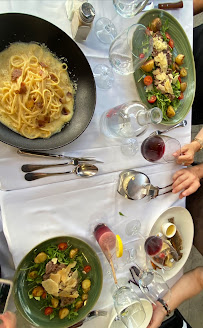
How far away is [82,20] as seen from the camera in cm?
120

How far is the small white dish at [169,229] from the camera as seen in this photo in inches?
59.1

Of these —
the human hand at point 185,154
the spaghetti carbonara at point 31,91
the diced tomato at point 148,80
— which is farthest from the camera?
the human hand at point 185,154

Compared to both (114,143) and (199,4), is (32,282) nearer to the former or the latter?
(114,143)

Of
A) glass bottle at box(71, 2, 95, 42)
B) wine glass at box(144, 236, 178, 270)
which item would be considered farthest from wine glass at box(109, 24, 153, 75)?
wine glass at box(144, 236, 178, 270)

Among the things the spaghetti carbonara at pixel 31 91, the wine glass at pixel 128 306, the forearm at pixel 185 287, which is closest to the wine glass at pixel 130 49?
the spaghetti carbonara at pixel 31 91

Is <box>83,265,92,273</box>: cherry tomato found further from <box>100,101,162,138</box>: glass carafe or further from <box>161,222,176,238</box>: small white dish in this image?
<box>100,101,162,138</box>: glass carafe

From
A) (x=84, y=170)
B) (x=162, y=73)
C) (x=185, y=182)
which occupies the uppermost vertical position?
(x=162, y=73)

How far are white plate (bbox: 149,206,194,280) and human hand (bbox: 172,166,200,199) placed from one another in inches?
3.7

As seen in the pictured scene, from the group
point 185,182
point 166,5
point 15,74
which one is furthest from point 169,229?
point 166,5

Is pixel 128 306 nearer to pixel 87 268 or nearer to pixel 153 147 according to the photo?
pixel 87 268

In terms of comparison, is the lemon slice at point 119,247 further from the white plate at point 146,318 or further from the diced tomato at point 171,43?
the diced tomato at point 171,43

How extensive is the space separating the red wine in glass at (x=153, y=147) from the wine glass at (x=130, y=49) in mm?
356

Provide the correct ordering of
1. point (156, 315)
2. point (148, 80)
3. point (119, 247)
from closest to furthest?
point (119, 247) → point (148, 80) → point (156, 315)

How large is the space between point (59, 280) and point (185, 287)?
839 mm
